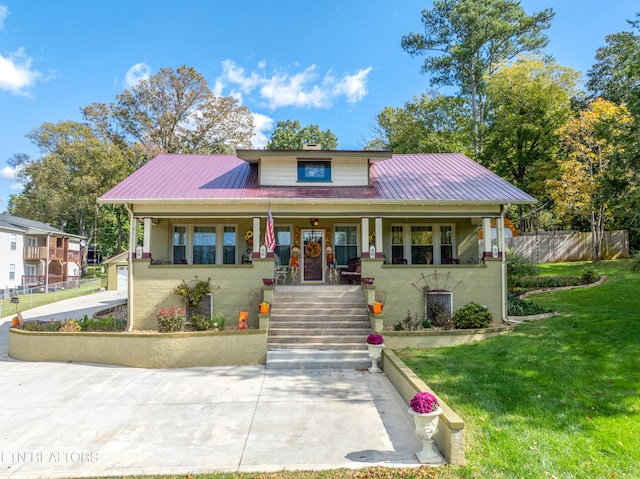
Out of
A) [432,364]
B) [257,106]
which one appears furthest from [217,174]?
[257,106]

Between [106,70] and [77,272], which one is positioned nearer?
[106,70]

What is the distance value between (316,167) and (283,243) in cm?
318

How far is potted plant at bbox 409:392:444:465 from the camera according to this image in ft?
14.7

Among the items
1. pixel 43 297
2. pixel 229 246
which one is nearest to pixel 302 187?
pixel 229 246

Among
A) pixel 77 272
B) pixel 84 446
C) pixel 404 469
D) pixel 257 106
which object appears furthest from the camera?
pixel 77 272

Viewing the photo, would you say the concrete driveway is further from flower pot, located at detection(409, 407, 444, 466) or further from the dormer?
the dormer

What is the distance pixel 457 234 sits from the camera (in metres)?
14.2

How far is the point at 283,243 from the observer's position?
1398cm

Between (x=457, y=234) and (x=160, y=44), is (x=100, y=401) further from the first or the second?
(x=160, y=44)

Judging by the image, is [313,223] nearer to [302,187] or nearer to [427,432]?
[302,187]

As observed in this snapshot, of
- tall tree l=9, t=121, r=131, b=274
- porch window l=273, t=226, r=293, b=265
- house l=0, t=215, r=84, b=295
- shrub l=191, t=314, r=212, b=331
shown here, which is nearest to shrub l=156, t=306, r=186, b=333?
shrub l=191, t=314, r=212, b=331

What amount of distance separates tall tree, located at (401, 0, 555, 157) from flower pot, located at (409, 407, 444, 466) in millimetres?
25205

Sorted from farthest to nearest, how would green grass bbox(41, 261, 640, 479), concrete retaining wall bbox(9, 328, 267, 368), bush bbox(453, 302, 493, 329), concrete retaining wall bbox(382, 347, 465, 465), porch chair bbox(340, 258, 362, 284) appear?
porch chair bbox(340, 258, 362, 284) < bush bbox(453, 302, 493, 329) < concrete retaining wall bbox(9, 328, 267, 368) < concrete retaining wall bbox(382, 347, 465, 465) < green grass bbox(41, 261, 640, 479)

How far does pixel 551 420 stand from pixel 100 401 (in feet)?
24.9
